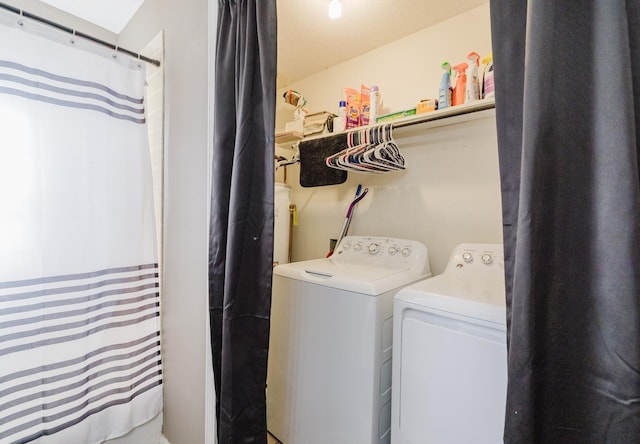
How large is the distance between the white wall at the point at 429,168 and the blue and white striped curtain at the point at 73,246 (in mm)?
1314

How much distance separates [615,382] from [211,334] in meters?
1.24

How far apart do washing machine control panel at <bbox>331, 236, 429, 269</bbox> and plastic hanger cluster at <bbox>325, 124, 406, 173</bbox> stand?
0.46 meters

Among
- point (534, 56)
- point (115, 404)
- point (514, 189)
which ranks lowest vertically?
point (115, 404)

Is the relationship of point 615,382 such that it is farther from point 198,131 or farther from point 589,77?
point 198,131

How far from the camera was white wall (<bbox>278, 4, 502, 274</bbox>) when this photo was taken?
1539 mm

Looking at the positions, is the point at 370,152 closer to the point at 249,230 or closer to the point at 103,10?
the point at 249,230

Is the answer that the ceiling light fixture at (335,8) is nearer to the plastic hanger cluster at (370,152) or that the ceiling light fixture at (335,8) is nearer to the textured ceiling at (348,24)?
the textured ceiling at (348,24)

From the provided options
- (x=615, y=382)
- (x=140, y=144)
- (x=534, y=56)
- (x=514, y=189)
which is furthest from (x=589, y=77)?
(x=140, y=144)

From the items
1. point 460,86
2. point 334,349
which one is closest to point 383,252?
point 334,349

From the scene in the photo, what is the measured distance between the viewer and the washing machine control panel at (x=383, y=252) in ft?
Answer: 5.03

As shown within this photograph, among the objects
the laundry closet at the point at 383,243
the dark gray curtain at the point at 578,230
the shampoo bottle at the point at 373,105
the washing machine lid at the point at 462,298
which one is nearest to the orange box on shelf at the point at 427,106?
the laundry closet at the point at 383,243

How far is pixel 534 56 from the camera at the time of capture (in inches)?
19.9

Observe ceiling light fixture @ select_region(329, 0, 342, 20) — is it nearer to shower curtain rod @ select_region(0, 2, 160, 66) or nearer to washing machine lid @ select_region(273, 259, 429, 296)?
shower curtain rod @ select_region(0, 2, 160, 66)

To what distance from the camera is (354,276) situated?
1.28 meters
